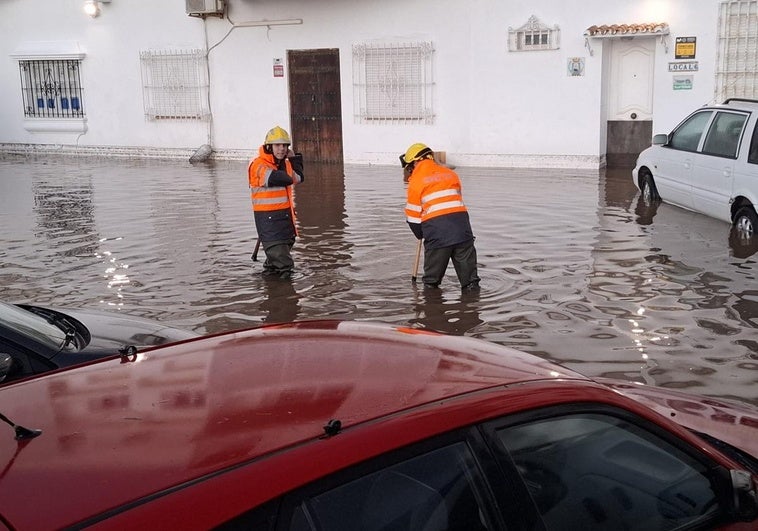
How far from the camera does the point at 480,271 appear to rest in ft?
32.3

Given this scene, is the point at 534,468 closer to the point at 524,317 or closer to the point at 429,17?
the point at 524,317

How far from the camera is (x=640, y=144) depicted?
1798cm

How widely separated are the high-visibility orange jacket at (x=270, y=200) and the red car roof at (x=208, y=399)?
6.21 m

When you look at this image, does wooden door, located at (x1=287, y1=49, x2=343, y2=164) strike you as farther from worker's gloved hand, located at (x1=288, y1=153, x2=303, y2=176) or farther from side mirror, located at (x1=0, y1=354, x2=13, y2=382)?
side mirror, located at (x1=0, y1=354, x2=13, y2=382)

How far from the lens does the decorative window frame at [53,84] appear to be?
23.2m

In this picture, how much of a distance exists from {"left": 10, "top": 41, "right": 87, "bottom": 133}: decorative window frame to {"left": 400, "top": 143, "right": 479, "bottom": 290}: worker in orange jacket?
55.1ft

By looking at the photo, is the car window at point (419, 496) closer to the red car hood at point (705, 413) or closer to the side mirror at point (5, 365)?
the red car hood at point (705, 413)

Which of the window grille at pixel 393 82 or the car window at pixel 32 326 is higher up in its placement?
the window grille at pixel 393 82

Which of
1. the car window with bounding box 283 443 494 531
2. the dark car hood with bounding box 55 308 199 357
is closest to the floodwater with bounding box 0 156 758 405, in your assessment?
the dark car hood with bounding box 55 308 199 357

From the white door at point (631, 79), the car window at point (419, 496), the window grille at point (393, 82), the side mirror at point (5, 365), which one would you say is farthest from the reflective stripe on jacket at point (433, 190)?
the window grille at point (393, 82)

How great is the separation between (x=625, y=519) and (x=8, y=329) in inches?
132

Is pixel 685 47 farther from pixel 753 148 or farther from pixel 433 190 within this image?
pixel 433 190

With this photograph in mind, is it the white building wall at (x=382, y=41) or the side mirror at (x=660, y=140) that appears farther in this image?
the white building wall at (x=382, y=41)

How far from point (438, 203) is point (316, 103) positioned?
12317mm
